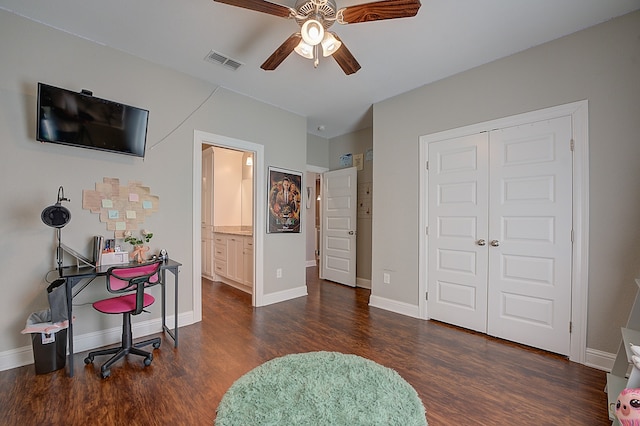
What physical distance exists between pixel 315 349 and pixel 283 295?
5.14ft

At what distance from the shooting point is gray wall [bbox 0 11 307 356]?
215 centimetres

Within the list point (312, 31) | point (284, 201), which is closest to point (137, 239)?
point (284, 201)

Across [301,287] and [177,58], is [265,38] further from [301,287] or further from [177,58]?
[301,287]


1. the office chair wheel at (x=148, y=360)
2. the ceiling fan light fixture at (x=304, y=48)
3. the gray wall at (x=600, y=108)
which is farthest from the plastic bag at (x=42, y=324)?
the gray wall at (x=600, y=108)

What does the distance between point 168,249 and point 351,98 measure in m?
2.89

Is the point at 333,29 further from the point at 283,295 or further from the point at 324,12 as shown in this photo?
the point at 283,295

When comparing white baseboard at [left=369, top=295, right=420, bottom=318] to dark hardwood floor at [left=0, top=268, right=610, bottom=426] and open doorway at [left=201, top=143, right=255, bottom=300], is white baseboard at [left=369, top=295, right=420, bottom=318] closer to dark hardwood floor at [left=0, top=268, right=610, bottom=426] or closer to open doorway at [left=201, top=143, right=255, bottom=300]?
dark hardwood floor at [left=0, top=268, right=610, bottom=426]

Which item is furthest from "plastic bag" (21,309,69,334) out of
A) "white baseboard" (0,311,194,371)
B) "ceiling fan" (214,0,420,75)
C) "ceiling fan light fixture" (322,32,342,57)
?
"ceiling fan light fixture" (322,32,342,57)

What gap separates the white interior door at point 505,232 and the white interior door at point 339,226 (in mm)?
1728

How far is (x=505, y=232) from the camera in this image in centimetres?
271

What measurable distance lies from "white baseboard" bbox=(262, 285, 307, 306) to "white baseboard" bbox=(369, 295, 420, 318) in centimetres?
107

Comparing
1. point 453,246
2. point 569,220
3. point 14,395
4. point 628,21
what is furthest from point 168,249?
point 628,21

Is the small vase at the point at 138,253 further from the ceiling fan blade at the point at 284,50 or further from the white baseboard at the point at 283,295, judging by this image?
the ceiling fan blade at the point at 284,50

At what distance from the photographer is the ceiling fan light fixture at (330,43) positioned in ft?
6.49
